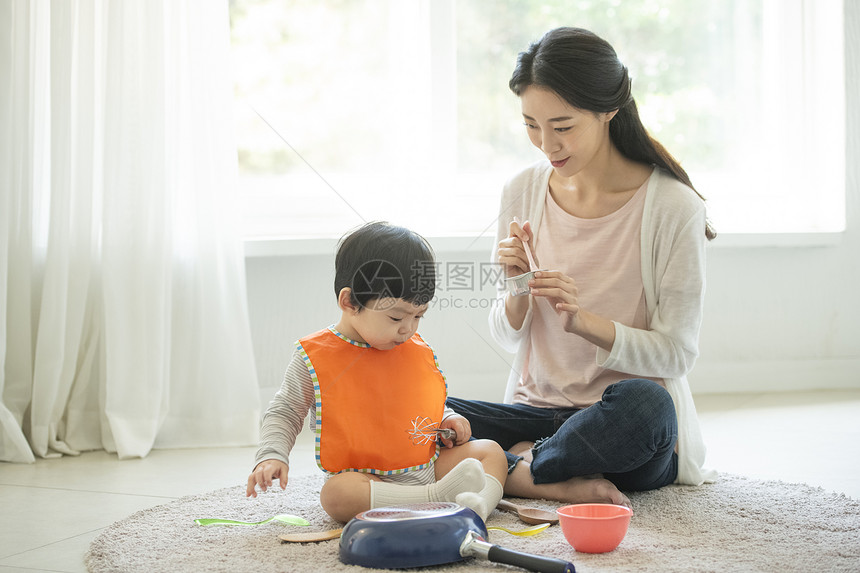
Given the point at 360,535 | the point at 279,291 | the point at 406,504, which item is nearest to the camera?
the point at 360,535

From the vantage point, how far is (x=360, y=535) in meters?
0.94

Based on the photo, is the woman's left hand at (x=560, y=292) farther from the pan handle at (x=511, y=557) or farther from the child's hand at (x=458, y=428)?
the pan handle at (x=511, y=557)

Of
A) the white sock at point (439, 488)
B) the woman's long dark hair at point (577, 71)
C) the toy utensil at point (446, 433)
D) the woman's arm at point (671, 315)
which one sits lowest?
the white sock at point (439, 488)

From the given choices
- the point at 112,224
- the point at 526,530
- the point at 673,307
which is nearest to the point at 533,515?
the point at 526,530

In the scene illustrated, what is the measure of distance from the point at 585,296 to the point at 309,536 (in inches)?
22.1

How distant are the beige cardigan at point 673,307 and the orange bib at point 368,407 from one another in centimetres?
28

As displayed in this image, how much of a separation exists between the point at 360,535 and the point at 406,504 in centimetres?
13

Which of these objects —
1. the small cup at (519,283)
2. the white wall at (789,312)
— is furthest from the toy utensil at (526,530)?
the white wall at (789,312)

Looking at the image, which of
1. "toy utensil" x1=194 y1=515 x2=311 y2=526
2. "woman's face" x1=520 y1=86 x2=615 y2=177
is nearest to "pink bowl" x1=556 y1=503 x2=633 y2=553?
"toy utensil" x1=194 y1=515 x2=311 y2=526

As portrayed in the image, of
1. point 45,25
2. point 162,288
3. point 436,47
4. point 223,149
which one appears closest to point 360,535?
point 162,288

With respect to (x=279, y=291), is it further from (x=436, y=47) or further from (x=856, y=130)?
(x=856, y=130)

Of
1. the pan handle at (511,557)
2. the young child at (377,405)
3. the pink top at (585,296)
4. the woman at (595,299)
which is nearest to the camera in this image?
the pan handle at (511,557)

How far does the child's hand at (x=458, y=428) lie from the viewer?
48.1 inches

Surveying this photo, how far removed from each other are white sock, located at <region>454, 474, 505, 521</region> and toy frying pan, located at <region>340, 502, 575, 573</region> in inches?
3.4
